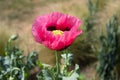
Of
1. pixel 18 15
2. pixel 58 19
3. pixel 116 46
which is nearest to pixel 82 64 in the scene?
pixel 116 46

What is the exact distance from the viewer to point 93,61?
4.89 meters

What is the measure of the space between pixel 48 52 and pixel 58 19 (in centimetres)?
→ 288

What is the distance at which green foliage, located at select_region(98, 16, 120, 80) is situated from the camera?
415 centimetres

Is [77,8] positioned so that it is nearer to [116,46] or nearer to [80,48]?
[80,48]

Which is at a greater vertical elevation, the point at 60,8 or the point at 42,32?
the point at 42,32

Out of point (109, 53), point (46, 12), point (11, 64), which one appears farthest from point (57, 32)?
point (46, 12)

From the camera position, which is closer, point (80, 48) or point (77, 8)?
point (80, 48)

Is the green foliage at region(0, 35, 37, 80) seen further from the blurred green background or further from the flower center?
the blurred green background

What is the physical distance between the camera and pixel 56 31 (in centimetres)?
184

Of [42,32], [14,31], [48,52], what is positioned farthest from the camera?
[14,31]

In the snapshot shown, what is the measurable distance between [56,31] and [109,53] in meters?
2.41

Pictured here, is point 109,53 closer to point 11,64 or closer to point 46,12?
point 11,64

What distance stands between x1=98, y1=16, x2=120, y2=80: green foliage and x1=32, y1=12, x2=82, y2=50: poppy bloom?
2248 millimetres

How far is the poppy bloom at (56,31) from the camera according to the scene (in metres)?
1.76
